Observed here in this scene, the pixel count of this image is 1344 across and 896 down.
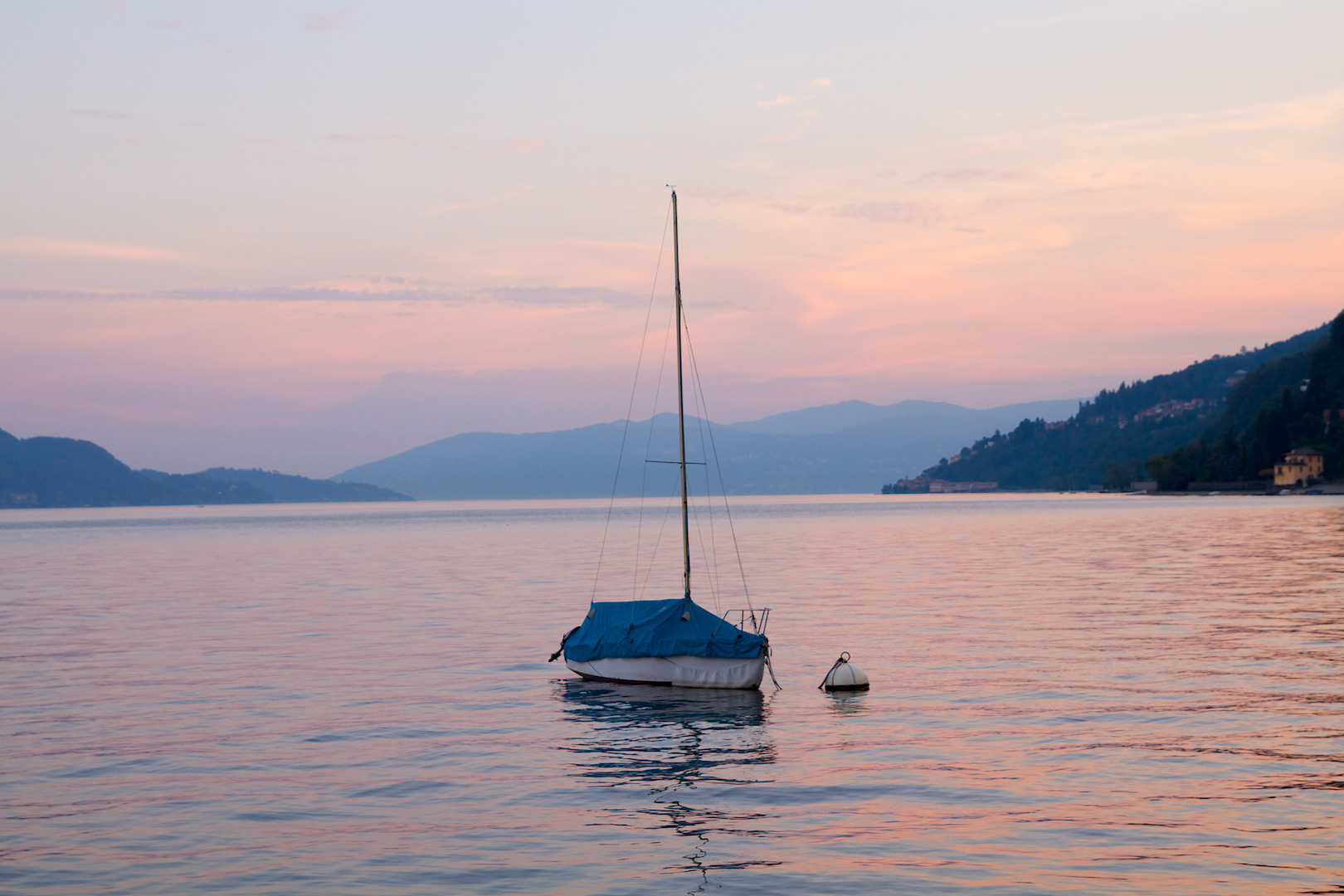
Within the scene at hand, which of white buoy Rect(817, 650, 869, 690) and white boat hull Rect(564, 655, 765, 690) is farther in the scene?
white boat hull Rect(564, 655, 765, 690)

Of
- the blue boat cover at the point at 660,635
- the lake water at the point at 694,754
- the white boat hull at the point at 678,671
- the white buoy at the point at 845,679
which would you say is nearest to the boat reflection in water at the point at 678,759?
the lake water at the point at 694,754

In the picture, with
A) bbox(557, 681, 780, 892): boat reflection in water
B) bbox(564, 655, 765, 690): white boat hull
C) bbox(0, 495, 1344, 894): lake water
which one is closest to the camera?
bbox(0, 495, 1344, 894): lake water

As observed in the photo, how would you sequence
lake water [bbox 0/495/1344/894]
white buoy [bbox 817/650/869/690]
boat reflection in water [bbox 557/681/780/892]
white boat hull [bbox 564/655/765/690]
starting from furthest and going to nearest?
white boat hull [bbox 564/655/765/690] < white buoy [bbox 817/650/869/690] < boat reflection in water [bbox 557/681/780/892] < lake water [bbox 0/495/1344/894]

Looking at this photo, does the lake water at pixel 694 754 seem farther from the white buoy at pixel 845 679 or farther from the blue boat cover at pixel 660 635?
the blue boat cover at pixel 660 635

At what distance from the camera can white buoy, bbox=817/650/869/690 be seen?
3472cm

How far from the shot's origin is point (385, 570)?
9788 cm

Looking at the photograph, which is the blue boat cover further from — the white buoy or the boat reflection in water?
the white buoy

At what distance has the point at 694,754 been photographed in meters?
27.0

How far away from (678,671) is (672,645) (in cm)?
105

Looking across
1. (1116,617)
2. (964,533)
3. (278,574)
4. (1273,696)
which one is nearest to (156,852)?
(1273,696)

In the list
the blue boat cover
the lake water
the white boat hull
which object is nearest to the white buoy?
the lake water

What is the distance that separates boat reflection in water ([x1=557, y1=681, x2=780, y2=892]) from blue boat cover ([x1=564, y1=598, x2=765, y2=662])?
4.08 ft

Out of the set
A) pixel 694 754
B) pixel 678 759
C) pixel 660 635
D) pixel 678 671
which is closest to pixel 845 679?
pixel 678 671

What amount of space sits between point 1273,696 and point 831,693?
11.9m
